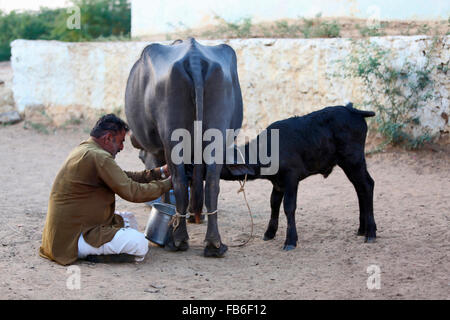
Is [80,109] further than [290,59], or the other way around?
[80,109]

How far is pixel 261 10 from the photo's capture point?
12.6 meters

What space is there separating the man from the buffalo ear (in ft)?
2.99

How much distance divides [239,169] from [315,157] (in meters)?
0.86

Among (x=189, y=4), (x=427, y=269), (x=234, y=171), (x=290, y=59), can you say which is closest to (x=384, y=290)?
(x=427, y=269)

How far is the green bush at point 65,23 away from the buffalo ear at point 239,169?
1287 cm

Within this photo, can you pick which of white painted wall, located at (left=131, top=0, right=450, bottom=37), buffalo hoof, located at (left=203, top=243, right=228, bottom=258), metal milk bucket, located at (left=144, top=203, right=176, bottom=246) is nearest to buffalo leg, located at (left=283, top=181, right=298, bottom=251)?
buffalo hoof, located at (left=203, top=243, right=228, bottom=258)

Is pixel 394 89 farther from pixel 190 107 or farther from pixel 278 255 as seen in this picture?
→ pixel 190 107

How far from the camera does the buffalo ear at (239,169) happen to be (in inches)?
214

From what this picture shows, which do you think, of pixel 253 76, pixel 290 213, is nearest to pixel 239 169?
pixel 290 213

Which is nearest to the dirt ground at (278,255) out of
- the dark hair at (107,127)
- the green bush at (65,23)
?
the dark hair at (107,127)

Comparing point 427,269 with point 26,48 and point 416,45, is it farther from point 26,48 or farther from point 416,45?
point 26,48

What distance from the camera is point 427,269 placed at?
4781 millimetres
